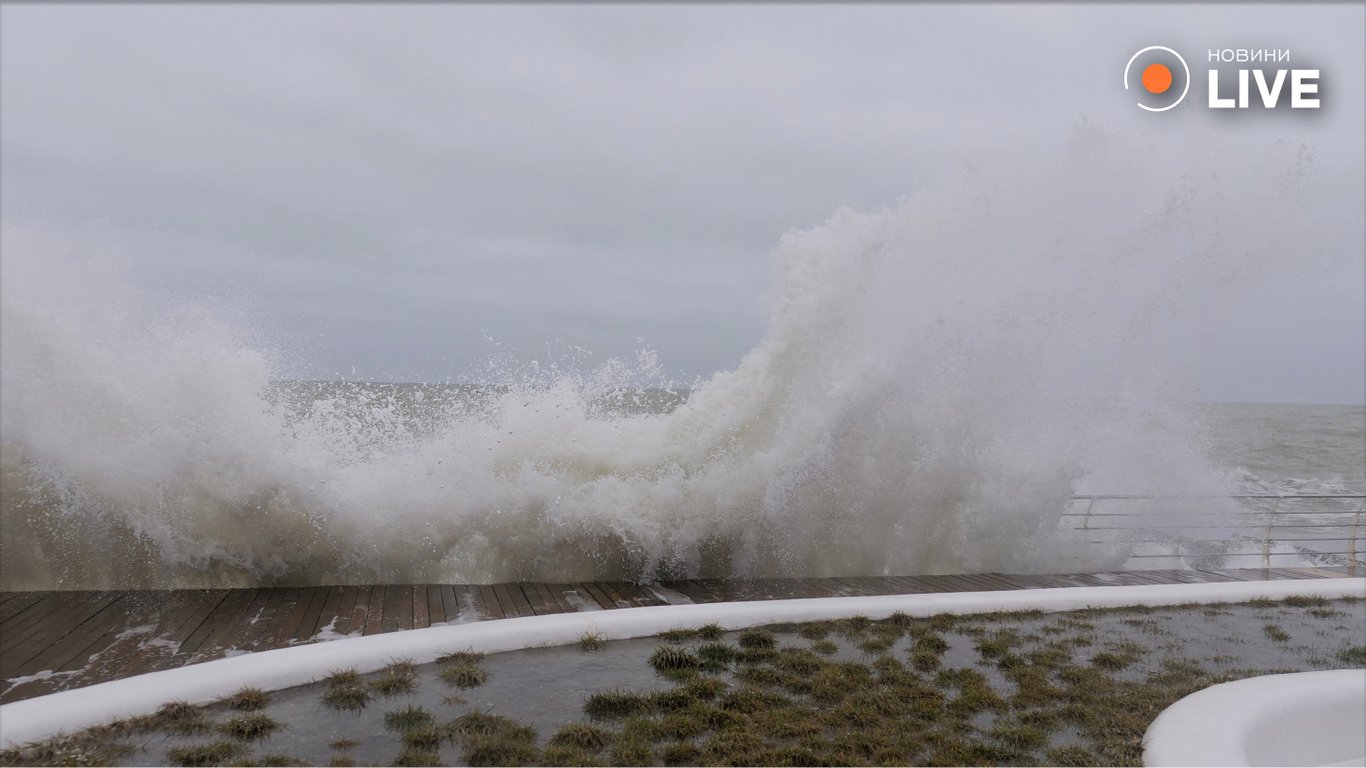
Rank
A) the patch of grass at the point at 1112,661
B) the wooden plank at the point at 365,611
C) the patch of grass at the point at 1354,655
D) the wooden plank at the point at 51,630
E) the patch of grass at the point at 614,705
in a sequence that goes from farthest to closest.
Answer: the patch of grass at the point at 1354,655 < the wooden plank at the point at 365,611 < the patch of grass at the point at 1112,661 < the wooden plank at the point at 51,630 < the patch of grass at the point at 614,705

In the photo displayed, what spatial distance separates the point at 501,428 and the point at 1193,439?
990 cm

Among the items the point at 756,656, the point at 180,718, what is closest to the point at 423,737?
the point at 180,718

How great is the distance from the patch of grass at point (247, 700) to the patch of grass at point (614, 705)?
4.40ft

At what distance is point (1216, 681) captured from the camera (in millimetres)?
4402

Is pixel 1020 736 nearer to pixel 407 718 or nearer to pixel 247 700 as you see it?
pixel 407 718

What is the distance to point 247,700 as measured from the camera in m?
3.51

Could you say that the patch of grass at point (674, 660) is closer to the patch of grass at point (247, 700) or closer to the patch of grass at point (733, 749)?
the patch of grass at point (733, 749)

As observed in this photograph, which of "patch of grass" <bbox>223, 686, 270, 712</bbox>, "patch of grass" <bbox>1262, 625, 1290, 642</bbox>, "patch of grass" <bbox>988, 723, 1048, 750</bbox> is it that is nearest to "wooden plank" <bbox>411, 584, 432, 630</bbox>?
"patch of grass" <bbox>223, 686, 270, 712</bbox>

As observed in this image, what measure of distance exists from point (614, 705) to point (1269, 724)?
297cm

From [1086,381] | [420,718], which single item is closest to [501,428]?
[420,718]

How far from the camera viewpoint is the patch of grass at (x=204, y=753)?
2973mm

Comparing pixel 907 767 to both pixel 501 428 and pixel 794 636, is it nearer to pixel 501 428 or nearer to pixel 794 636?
pixel 794 636

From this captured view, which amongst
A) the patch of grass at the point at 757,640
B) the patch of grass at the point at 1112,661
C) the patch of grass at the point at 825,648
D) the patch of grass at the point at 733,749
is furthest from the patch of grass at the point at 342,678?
the patch of grass at the point at 1112,661

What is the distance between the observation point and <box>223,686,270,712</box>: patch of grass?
11.4ft
